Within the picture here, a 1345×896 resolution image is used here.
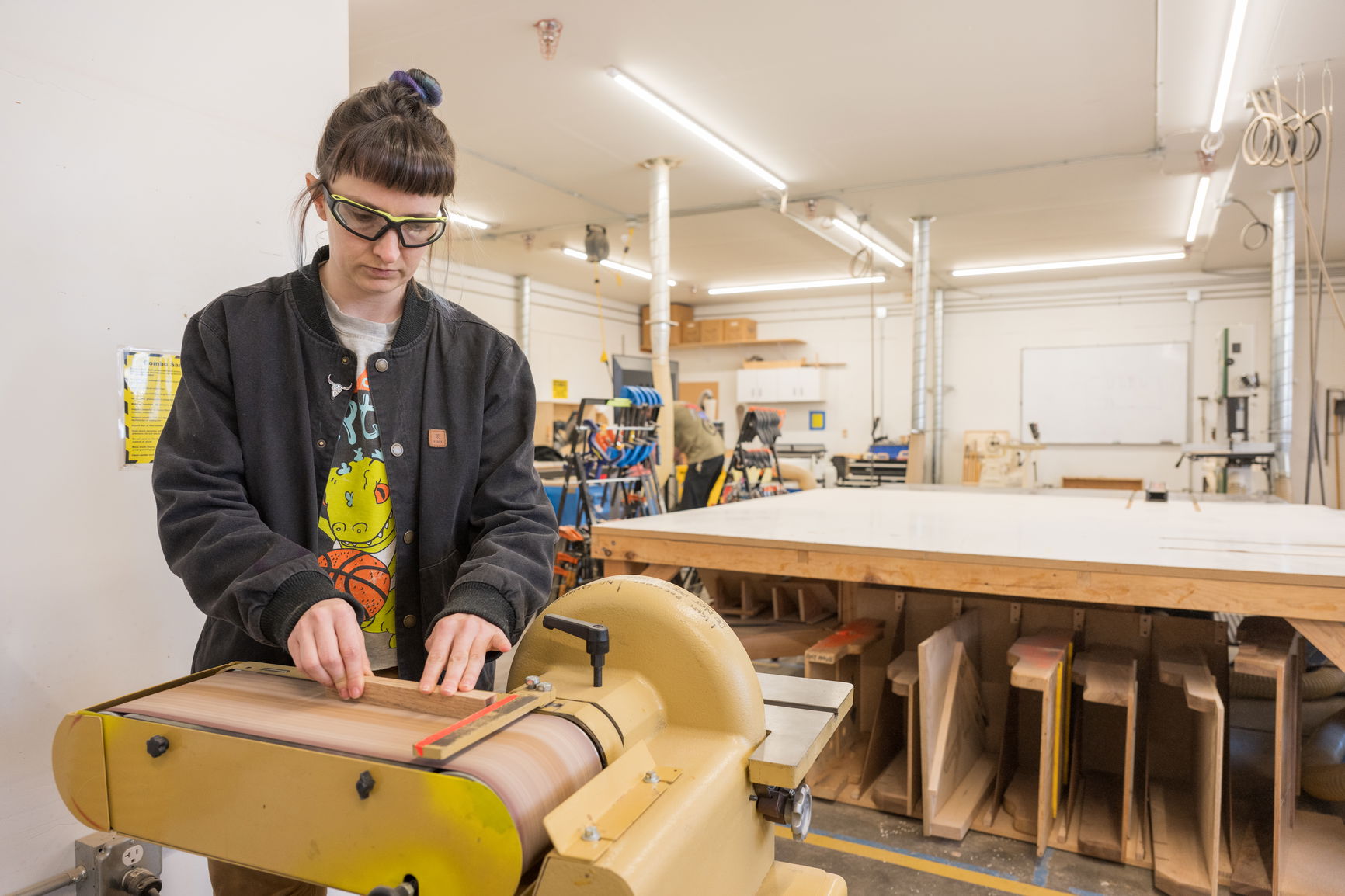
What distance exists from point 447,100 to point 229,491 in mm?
4330

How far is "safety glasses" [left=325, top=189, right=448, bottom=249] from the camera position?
90 cm

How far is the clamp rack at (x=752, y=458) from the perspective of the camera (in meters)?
5.60

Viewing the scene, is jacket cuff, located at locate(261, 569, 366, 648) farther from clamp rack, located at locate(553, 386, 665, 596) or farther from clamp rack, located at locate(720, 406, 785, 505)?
clamp rack, located at locate(720, 406, 785, 505)

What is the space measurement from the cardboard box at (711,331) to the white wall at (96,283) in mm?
9846

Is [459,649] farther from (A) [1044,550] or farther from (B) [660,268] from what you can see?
(B) [660,268]

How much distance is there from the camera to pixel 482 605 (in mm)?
855

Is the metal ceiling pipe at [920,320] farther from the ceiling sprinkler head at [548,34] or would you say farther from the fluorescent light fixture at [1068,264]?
the ceiling sprinkler head at [548,34]

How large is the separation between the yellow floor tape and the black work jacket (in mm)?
1473

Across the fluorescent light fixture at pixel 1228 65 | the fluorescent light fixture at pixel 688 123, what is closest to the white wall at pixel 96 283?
the fluorescent light fixture at pixel 688 123

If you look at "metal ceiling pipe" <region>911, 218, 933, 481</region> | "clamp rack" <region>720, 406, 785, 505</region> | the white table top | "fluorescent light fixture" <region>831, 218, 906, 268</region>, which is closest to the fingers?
the white table top

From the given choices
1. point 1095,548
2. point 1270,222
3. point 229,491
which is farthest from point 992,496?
point 1270,222

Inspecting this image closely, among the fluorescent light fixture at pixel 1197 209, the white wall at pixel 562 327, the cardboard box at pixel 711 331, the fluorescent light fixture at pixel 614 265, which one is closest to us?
the fluorescent light fixture at pixel 1197 209

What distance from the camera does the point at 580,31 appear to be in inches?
154

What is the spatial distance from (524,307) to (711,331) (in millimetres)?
3008
